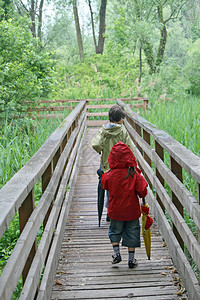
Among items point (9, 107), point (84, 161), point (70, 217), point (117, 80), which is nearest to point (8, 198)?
point (70, 217)

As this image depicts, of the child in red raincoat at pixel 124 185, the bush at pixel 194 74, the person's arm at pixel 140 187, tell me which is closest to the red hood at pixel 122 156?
the child in red raincoat at pixel 124 185

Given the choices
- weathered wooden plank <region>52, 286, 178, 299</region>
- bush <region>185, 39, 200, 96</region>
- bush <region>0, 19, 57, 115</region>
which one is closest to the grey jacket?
weathered wooden plank <region>52, 286, 178, 299</region>

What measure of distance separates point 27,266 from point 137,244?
4.59ft

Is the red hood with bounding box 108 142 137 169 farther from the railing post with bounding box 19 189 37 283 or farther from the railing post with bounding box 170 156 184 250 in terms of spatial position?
the railing post with bounding box 19 189 37 283

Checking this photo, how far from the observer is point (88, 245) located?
176 inches

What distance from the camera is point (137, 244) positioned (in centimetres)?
383

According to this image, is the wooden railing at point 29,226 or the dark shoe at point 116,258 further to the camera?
the dark shoe at point 116,258

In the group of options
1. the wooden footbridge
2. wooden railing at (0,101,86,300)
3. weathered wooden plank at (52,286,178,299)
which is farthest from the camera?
weathered wooden plank at (52,286,178,299)

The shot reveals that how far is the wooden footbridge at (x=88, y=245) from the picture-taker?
96.4 inches

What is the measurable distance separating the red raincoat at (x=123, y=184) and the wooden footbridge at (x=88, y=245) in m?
0.32

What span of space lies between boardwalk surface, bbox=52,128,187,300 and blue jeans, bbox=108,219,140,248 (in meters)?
0.24

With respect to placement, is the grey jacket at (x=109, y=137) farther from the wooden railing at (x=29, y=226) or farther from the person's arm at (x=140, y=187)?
the person's arm at (x=140, y=187)

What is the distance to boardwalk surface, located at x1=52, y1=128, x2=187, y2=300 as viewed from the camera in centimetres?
333

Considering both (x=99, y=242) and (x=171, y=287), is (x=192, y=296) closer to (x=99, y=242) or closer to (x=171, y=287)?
(x=171, y=287)
